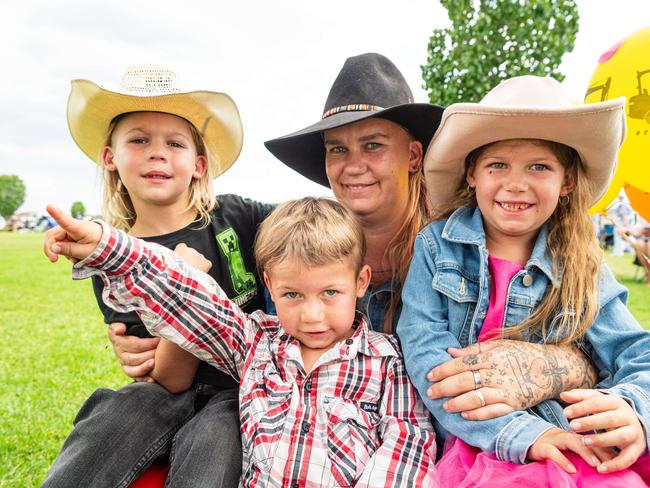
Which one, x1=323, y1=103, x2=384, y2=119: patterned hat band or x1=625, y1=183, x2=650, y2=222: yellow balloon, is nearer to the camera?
x1=323, y1=103, x2=384, y2=119: patterned hat band

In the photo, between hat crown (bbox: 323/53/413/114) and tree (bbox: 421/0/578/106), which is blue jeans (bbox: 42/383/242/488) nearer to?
hat crown (bbox: 323/53/413/114)

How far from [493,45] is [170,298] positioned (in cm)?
651

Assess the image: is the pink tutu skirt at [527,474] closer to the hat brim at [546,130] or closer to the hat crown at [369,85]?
the hat brim at [546,130]

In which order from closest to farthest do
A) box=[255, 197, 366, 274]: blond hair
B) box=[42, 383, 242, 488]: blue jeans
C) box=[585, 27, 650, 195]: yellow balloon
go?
box=[42, 383, 242, 488]: blue jeans → box=[255, 197, 366, 274]: blond hair → box=[585, 27, 650, 195]: yellow balloon

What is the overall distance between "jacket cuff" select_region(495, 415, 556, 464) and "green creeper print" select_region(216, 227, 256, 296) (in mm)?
1389

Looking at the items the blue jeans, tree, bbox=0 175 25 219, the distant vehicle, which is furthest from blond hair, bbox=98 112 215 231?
tree, bbox=0 175 25 219

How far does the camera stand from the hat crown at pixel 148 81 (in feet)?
8.76

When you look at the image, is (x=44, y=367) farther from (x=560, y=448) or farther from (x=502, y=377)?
(x=560, y=448)

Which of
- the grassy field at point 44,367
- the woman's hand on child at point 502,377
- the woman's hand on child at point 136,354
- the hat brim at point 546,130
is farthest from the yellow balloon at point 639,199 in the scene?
the grassy field at point 44,367

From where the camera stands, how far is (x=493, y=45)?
282 inches

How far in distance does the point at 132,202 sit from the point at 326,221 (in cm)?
126

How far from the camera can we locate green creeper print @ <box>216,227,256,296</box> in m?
2.65

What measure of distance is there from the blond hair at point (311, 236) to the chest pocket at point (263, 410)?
0.42 m

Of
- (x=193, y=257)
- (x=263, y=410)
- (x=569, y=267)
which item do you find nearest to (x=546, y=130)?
(x=569, y=267)
